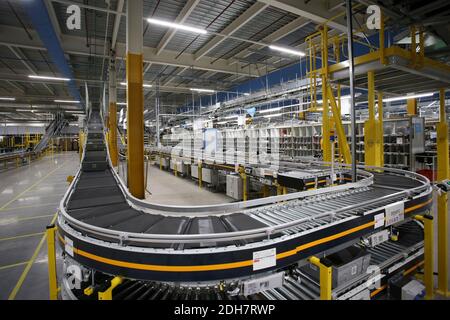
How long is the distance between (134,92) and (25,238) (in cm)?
363

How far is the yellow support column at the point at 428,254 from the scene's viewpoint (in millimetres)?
2553

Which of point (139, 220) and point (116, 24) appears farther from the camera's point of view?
point (116, 24)

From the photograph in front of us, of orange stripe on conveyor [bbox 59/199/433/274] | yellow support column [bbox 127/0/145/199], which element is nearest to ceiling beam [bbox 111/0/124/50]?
yellow support column [bbox 127/0/145/199]

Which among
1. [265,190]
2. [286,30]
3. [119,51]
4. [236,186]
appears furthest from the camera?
[119,51]

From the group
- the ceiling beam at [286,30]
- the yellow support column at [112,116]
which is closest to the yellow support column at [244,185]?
the ceiling beam at [286,30]

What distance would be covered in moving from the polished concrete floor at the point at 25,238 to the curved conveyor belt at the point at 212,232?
1344mm

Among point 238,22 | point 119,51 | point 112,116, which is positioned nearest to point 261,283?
point 238,22

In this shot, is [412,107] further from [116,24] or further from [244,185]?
[116,24]

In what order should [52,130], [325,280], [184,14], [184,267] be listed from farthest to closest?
1. [52,130]
2. [184,14]
3. [325,280]
4. [184,267]

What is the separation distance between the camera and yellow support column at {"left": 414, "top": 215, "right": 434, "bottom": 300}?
101 inches

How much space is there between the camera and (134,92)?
464 cm

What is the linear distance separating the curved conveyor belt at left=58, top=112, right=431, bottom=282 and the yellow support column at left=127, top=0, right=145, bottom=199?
71.2 inches
